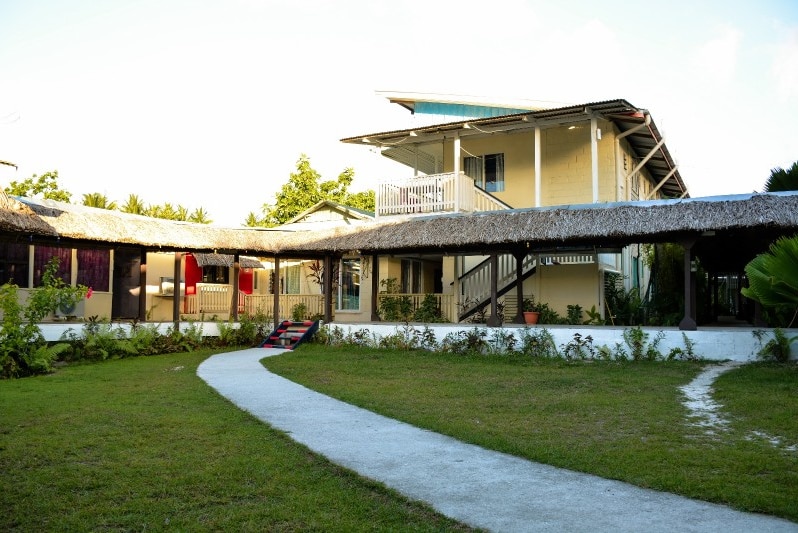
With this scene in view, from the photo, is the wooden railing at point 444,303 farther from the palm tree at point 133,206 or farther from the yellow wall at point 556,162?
the palm tree at point 133,206

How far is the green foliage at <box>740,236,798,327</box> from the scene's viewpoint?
9969mm

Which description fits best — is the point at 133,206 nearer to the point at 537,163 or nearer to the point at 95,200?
the point at 95,200

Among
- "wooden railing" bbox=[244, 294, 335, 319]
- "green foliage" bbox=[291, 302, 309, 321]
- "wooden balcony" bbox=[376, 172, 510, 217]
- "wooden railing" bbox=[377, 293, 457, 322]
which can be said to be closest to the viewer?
"wooden balcony" bbox=[376, 172, 510, 217]

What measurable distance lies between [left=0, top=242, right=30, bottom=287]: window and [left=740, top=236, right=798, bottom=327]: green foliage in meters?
17.4

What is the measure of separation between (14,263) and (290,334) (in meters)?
7.67

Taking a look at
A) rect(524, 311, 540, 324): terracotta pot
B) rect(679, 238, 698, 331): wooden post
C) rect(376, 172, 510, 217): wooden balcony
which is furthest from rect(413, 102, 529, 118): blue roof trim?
rect(679, 238, 698, 331): wooden post

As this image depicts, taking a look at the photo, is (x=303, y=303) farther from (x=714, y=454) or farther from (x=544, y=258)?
(x=714, y=454)

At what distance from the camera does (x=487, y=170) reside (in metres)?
22.5

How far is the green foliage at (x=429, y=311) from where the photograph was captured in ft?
67.4

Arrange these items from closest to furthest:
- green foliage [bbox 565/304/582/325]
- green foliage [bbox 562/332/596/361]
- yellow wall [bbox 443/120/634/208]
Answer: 1. green foliage [bbox 562/332/596/361]
2. green foliage [bbox 565/304/582/325]
3. yellow wall [bbox 443/120/634/208]

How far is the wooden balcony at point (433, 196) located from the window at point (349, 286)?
15.3 ft

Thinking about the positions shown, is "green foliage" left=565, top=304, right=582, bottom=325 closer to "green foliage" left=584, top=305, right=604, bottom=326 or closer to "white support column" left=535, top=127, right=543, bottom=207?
"green foliage" left=584, top=305, right=604, bottom=326

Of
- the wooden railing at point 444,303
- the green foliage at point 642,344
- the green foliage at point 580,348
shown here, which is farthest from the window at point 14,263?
the green foliage at point 642,344

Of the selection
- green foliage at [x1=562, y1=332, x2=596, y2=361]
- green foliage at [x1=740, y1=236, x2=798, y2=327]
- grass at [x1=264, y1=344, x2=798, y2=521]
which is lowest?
grass at [x1=264, y1=344, x2=798, y2=521]
